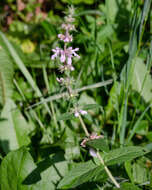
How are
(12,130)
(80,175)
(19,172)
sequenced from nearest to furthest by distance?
(80,175) < (19,172) < (12,130)

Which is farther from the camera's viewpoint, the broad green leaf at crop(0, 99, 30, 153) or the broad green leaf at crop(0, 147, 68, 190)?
the broad green leaf at crop(0, 99, 30, 153)

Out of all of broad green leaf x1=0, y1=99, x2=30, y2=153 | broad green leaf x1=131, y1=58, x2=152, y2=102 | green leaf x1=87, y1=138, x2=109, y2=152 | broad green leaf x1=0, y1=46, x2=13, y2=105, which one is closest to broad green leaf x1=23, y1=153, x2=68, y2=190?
broad green leaf x1=0, y1=99, x2=30, y2=153

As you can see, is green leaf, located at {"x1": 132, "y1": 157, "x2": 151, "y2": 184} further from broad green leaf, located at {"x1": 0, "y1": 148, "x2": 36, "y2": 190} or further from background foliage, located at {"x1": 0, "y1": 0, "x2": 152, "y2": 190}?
broad green leaf, located at {"x1": 0, "y1": 148, "x2": 36, "y2": 190}

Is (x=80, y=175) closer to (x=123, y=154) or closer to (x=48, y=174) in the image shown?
(x=123, y=154)

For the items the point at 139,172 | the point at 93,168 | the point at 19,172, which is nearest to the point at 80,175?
the point at 93,168

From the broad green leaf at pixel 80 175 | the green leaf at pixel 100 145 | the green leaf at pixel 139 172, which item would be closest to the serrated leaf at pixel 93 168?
the broad green leaf at pixel 80 175
